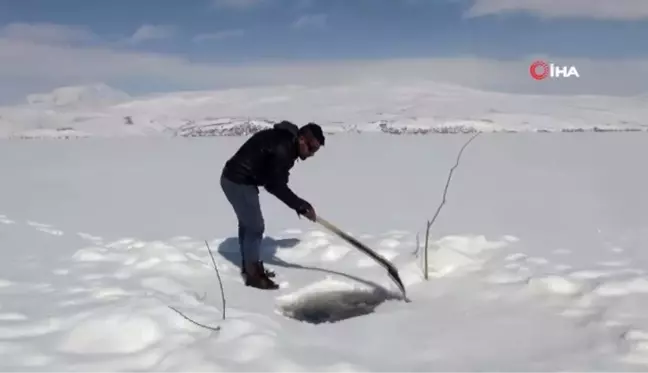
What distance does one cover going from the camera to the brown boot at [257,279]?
443 centimetres

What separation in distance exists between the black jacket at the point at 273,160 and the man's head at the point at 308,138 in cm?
3

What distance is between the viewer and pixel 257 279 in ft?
14.6

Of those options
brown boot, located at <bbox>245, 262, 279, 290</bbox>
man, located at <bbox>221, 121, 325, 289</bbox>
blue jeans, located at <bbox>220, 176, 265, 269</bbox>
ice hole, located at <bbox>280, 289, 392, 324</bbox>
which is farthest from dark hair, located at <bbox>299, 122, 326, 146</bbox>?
ice hole, located at <bbox>280, 289, 392, 324</bbox>

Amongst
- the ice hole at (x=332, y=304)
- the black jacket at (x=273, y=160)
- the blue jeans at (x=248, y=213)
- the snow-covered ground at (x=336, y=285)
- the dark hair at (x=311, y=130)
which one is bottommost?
the ice hole at (x=332, y=304)

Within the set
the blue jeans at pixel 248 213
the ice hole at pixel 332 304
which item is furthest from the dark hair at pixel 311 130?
the ice hole at pixel 332 304

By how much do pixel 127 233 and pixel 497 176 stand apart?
288 inches

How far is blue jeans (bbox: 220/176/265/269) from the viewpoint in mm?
4363

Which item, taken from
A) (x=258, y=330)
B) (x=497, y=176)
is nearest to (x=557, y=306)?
(x=258, y=330)

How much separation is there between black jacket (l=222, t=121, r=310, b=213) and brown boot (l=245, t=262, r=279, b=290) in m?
0.58

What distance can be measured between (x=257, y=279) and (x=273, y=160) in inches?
35.5

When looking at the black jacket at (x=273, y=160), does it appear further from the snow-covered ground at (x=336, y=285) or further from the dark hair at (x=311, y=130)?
the snow-covered ground at (x=336, y=285)

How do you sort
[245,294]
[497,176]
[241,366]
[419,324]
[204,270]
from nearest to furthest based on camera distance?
1. [241,366]
2. [419,324]
3. [245,294]
4. [204,270]
5. [497,176]

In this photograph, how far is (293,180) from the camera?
38.8ft

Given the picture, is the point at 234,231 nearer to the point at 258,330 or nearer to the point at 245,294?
the point at 245,294
